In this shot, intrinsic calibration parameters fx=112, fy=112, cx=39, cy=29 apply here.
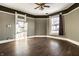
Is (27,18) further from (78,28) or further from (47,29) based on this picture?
(78,28)

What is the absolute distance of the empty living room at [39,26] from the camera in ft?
21.8

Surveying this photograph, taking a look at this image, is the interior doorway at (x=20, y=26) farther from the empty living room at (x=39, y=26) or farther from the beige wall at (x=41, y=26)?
the beige wall at (x=41, y=26)

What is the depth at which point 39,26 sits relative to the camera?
1238 centimetres

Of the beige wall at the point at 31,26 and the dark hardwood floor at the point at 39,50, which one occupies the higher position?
the beige wall at the point at 31,26

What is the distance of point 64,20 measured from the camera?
9.19 metres

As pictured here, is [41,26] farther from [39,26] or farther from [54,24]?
[54,24]

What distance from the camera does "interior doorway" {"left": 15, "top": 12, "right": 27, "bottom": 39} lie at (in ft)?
30.6

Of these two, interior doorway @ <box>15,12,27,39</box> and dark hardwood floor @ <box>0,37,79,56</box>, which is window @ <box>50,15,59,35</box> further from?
dark hardwood floor @ <box>0,37,79,56</box>

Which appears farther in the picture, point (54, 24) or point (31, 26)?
point (31, 26)

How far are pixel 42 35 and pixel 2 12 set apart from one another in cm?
578

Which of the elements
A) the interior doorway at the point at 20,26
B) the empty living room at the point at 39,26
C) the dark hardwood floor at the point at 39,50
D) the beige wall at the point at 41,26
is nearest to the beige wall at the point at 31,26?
the empty living room at the point at 39,26

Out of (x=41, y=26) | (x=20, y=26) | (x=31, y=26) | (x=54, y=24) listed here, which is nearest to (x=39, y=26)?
(x=41, y=26)

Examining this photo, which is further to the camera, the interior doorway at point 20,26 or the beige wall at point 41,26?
the beige wall at point 41,26

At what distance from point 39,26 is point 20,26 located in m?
2.99
